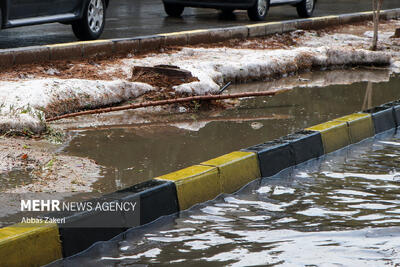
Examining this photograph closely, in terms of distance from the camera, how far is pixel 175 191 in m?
4.30

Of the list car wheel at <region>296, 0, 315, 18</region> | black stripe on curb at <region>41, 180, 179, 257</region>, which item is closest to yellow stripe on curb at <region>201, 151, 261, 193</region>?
black stripe on curb at <region>41, 180, 179, 257</region>

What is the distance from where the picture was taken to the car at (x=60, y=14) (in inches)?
373

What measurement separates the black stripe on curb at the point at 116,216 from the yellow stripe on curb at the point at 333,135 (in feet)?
6.42

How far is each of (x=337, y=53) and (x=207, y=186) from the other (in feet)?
21.1

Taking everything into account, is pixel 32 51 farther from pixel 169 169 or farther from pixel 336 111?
pixel 169 169

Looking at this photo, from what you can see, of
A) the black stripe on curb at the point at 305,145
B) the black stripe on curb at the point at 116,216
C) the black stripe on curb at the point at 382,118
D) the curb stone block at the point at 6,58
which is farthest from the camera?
the curb stone block at the point at 6,58

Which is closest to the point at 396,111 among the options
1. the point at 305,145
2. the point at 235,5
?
the point at 305,145

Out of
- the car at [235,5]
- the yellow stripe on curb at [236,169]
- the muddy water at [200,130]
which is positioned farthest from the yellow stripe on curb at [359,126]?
the car at [235,5]

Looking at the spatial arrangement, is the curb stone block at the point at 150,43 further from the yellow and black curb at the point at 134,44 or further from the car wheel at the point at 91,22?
the car wheel at the point at 91,22

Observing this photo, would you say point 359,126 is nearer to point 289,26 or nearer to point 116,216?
point 116,216

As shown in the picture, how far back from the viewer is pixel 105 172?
4.82 meters

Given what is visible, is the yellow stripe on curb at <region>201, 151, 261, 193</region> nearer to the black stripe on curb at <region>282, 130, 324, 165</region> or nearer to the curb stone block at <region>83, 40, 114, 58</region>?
the black stripe on curb at <region>282, 130, 324, 165</region>

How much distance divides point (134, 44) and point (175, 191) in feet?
19.6

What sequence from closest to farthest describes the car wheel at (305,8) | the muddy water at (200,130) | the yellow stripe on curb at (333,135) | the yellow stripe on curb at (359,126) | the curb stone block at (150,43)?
the muddy water at (200,130) < the yellow stripe on curb at (333,135) < the yellow stripe on curb at (359,126) < the curb stone block at (150,43) < the car wheel at (305,8)
